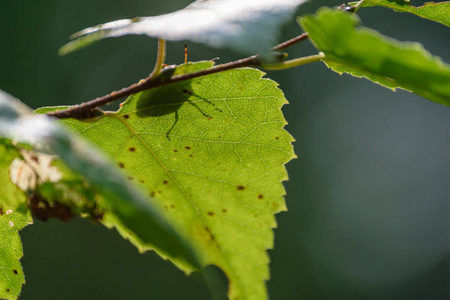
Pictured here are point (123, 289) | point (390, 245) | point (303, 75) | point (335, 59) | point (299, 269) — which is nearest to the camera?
point (335, 59)

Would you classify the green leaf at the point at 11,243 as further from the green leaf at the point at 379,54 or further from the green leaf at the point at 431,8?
the green leaf at the point at 431,8

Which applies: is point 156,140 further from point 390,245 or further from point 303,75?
point 390,245

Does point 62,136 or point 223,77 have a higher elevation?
point 62,136

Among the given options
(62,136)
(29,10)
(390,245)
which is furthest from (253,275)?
(390,245)

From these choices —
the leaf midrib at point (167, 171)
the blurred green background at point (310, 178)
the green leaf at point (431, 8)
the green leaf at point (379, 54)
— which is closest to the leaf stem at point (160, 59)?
the leaf midrib at point (167, 171)

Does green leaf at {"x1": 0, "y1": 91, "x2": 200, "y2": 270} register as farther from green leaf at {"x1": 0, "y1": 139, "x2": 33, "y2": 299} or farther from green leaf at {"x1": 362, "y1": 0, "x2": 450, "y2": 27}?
green leaf at {"x1": 362, "y1": 0, "x2": 450, "y2": 27}

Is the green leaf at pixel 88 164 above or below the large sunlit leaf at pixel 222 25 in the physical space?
below

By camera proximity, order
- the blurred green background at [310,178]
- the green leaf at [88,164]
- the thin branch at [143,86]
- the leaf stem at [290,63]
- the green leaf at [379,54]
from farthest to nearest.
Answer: the blurred green background at [310,178] < the thin branch at [143,86] < the leaf stem at [290,63] < the green leaf at [379,54] < the green leaf at [88,164]
